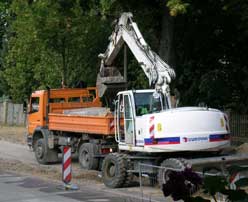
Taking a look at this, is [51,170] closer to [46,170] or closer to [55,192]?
[46,170]

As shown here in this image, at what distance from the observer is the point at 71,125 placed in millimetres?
17859

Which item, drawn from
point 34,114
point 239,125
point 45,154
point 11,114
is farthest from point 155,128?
point 11,114

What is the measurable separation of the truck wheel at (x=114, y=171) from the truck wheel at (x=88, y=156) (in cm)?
210

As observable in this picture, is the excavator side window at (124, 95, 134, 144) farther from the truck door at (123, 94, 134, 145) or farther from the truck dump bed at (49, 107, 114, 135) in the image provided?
the truck dump bed at (49, 107, 114, 135)

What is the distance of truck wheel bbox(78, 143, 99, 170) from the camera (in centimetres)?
1630

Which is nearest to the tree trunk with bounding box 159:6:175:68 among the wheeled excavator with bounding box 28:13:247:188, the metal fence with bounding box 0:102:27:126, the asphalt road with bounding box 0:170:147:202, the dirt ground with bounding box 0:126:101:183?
the wheeled excavator with bounding box 28:13:247:188

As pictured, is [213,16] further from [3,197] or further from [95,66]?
[3,197]

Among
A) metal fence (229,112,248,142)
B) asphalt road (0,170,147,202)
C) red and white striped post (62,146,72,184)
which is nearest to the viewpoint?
asphalt road (0,170,147,202)

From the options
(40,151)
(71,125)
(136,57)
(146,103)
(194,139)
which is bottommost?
(40,151)

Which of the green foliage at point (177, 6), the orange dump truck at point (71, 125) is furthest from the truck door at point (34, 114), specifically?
the green foliage at point (177, 6)

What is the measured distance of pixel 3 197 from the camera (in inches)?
462

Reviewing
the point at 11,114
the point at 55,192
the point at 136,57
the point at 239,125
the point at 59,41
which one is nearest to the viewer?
the point at 55,192

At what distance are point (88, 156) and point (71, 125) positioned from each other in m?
1.60

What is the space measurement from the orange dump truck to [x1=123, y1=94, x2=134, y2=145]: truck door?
1391mm
